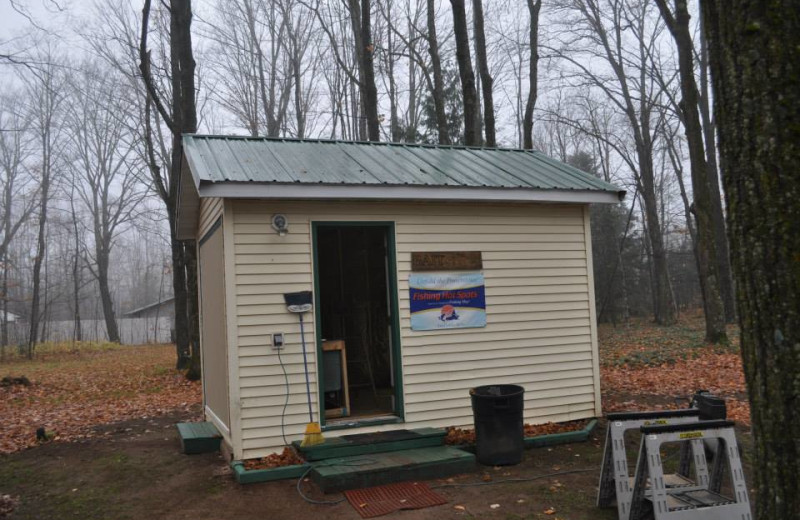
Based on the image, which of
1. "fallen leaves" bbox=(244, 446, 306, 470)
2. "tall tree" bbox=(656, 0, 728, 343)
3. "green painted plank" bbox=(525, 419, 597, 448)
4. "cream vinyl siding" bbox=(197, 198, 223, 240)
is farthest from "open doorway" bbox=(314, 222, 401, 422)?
"tall tree" bbox=(656, 0, 728, 343)

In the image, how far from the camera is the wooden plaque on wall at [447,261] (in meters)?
6.83

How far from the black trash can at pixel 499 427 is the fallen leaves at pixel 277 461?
1719mm

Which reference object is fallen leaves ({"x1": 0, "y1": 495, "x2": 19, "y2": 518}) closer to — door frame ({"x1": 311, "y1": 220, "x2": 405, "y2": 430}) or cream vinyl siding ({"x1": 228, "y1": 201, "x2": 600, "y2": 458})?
cream vinyl siding ({"x1": 228, "y1": 201, "x2": 600, "y2": 458})

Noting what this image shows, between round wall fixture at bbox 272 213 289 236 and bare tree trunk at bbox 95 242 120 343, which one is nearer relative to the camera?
round wall fixture at bbox 272 213 289 236

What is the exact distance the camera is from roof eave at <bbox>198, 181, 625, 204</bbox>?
586cm

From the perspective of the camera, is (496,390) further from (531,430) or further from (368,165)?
(368,165)

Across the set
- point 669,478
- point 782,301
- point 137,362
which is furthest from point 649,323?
point 782,301

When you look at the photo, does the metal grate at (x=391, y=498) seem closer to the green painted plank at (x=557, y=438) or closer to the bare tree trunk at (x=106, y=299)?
the green painted plank at (x=557, y=438)

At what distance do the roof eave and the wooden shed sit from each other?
0.01 meters

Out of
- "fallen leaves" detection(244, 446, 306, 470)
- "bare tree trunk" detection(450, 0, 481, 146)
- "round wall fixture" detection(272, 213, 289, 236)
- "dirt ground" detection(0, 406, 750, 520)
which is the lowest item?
"dirt ground" detection(0, 406, 750, 520)

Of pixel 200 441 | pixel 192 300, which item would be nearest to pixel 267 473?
pixel 200 441

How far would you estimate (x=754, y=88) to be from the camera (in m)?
2.47

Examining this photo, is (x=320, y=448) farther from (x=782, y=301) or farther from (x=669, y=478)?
(x=782, y=301)

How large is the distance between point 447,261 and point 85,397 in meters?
8.54
